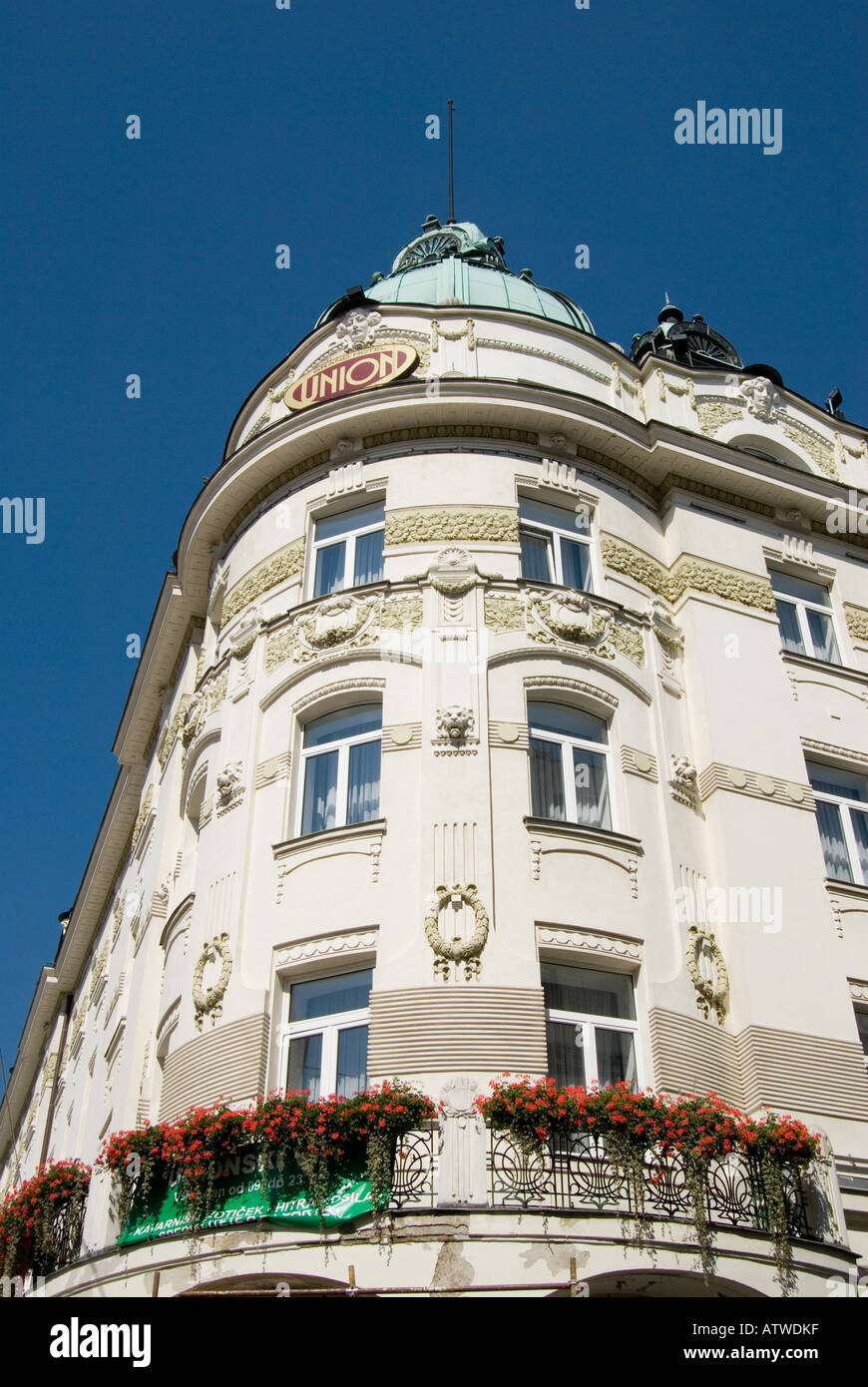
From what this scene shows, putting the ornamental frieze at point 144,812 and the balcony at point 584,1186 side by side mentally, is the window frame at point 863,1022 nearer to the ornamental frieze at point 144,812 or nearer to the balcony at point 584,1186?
the balcony at point 584,1186

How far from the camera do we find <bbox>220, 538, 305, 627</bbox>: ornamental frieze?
70.5 feet

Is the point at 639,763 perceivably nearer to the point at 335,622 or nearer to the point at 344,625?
the point at 344,625

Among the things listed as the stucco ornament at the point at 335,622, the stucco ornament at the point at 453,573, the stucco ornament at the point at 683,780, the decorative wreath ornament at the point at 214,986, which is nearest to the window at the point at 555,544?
the stucco ornament at the point at 453,573

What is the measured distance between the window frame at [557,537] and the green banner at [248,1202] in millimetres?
9650

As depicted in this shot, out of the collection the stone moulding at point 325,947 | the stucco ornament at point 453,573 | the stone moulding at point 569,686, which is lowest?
the stone moulding at point 325,947

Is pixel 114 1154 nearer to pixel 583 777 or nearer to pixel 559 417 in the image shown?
pixel 583 777

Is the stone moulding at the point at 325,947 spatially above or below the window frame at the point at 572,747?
below

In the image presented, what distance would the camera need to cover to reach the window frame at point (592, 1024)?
16016 millimetres

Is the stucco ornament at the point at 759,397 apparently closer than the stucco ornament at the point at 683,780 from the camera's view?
No

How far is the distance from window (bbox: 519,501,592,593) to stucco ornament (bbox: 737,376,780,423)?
541cm

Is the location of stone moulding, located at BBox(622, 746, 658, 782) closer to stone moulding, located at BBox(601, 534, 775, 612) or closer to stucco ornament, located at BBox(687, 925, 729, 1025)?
stucco ornament, located at BBox(687, 925, 729, 1025)

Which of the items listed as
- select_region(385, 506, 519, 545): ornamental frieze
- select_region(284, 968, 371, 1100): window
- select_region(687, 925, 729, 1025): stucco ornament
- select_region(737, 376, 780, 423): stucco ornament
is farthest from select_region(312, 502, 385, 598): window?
select_region(737, 376, 780, 423): stucco ornament
